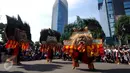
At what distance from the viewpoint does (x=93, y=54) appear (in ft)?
51.3

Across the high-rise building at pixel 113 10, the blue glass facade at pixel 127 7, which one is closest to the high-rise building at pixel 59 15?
the high-rise building at pixel 113 10

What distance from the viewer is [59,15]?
12588 cm

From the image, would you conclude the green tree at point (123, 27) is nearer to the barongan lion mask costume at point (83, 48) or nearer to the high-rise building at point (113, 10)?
the barongan lion mask costume at point (83, 48)

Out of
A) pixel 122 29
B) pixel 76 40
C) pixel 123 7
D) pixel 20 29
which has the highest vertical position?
pixel 123 7

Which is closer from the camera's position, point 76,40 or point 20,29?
point 76,40

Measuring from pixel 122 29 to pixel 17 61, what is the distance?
101ft

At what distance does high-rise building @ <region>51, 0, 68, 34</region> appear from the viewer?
404ft

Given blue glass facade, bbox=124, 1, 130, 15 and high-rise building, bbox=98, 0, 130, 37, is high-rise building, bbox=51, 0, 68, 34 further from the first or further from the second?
blue glass facade, bbox=124, 1, 130, 15

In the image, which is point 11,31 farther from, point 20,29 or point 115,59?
point 115,59

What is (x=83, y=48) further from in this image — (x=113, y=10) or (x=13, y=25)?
(x=113, y=10)

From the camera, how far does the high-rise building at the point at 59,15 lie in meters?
123

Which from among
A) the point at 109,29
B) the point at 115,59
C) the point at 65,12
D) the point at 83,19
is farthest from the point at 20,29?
the point at 65,12

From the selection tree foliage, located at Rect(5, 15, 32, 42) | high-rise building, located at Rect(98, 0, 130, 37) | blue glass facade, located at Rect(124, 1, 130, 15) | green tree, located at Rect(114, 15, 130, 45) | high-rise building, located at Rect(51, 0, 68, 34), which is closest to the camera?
tree foliage, located at Rect(5, 15, 32, 42)

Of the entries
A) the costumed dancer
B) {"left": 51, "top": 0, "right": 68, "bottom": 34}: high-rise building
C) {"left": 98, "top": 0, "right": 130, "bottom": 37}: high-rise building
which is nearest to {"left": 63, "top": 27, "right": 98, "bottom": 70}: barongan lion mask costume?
the costumed dancer
